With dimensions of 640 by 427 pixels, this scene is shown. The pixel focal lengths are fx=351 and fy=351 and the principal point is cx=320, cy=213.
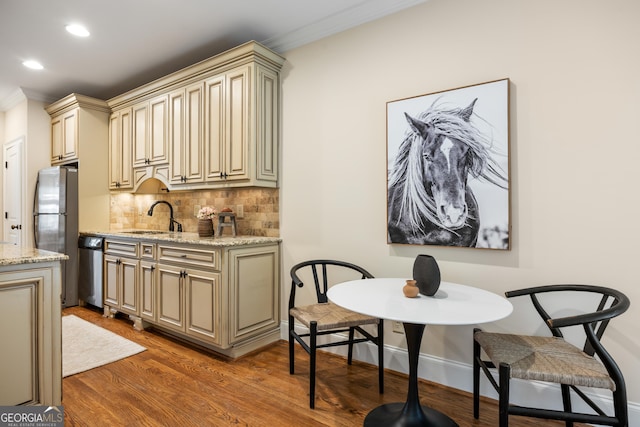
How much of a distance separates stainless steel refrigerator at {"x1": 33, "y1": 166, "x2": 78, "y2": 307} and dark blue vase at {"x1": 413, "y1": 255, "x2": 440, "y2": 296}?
3956 mm

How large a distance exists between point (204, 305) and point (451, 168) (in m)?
2.07

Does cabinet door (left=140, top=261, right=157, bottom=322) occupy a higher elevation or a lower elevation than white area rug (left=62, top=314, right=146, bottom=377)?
higher

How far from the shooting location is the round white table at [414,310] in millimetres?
1457

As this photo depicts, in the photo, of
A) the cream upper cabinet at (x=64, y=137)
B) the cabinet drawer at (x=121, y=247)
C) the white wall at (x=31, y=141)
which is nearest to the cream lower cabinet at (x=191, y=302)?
the cabinet drawer at (x=121, y=247)

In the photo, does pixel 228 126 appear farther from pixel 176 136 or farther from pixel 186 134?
pixel 176 136

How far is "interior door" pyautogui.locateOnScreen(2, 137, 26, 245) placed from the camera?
4.54 m

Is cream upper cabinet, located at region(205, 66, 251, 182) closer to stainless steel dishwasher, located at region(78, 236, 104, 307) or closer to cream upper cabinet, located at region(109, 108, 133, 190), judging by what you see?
cream upper cabinet, located at region(109, 108, 133, 190)

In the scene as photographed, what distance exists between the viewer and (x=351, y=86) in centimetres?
269

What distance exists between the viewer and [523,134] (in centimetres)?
201

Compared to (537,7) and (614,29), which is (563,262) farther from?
(537,7)

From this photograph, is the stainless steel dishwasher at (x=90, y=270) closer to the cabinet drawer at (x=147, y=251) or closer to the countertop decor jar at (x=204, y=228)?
the cabinet drawer at (x=147, y=251)

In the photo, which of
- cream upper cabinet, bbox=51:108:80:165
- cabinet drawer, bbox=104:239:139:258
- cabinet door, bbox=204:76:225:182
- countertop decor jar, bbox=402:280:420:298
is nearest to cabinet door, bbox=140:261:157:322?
cabinet drawer, bbox=104:239:139:258

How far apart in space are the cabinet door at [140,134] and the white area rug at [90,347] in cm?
174

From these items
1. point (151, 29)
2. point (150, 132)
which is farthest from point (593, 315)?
point (150, 132)
